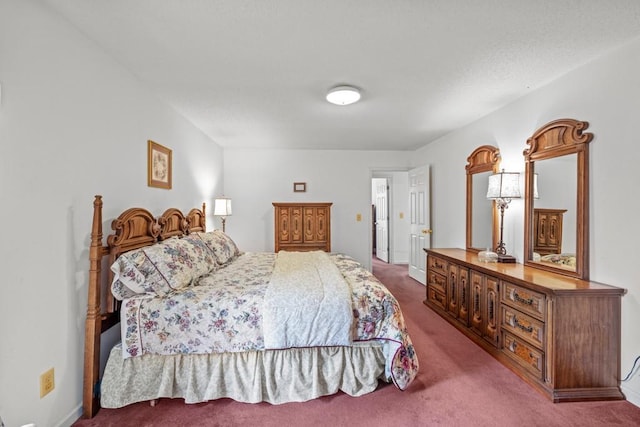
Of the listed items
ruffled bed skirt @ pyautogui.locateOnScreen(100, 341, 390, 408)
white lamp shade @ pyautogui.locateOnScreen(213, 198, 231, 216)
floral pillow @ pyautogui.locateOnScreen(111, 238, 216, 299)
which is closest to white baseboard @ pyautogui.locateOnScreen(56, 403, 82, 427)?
ruffled bed skirt @ pyautogui.locateOnScreen(100, 341, 390, 408)

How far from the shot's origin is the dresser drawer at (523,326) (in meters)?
2.01

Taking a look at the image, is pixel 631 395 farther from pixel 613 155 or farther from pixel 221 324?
pixel 221 324

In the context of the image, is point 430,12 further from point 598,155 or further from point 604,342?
point 604,342

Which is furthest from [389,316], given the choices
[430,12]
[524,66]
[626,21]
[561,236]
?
[626,21]

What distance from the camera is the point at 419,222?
4.87 meters

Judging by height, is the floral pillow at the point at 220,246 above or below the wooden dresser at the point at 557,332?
above

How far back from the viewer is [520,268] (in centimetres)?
254

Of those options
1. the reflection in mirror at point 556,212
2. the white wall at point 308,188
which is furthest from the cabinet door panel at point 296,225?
the reflection in mirror at point 556,212

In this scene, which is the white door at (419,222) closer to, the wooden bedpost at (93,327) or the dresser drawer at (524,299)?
the dresser drawer at (524,299)

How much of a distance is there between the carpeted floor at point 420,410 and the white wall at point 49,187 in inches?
19.2

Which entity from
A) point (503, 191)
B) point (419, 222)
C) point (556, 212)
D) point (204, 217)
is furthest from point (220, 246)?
point (419, 222)

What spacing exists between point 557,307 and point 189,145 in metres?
3.79

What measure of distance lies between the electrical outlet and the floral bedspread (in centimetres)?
34

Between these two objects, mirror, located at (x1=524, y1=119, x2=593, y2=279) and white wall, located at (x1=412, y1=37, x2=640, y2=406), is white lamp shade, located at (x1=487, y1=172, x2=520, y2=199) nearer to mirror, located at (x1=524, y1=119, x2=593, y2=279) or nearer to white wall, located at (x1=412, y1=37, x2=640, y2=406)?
mirror, located at (x1=524, y1=119, x2=593, y2=279)
